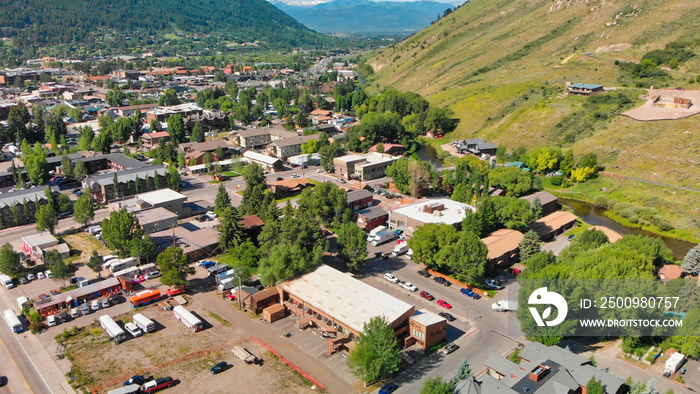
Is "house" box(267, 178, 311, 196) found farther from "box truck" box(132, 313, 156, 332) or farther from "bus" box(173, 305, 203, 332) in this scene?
"box truck" box(132, 313, 156, 332)

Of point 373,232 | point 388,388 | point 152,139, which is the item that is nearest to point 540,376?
point 388,388

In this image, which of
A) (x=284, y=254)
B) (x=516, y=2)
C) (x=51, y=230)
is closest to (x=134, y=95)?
(x=51, y=230)

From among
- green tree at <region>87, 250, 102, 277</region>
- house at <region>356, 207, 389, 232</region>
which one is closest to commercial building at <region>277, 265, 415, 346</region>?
house at <region>356, 207, 389, 232</region>

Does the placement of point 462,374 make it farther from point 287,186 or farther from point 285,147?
point 285,147

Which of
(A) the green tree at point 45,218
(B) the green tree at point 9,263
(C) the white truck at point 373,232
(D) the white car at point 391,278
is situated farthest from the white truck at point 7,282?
(C) the white truck at point 373,232

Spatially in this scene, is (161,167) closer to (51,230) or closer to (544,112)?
(51,230)

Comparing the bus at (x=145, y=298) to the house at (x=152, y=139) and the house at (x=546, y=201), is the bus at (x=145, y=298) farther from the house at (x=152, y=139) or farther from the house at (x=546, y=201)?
the house at (x=152, y=139)
